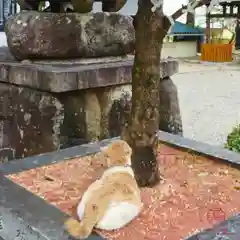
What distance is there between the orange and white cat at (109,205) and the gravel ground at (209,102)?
224 cm

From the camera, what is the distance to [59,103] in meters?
1.93

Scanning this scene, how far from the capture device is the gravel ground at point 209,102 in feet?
11.8

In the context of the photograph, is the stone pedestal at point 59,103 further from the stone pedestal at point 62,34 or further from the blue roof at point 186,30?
the blue roof at point 186,30

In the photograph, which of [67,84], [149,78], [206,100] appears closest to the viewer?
[149,78]

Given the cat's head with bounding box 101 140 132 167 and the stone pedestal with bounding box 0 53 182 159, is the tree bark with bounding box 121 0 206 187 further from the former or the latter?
the stone pedestal with bounding box 0 53 182 159

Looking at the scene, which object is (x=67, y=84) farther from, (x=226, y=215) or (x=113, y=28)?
(x=226, y=215)

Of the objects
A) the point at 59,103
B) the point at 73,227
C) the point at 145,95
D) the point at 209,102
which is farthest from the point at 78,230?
the point at 209,102

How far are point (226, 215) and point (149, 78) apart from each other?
402mm

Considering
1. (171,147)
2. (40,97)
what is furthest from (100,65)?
(171,147)

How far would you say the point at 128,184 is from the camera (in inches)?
40.9

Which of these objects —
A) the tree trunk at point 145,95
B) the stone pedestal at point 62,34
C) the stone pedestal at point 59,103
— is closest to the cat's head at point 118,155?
the tree trunk at point 145,95

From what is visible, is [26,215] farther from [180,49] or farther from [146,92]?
[180,49]

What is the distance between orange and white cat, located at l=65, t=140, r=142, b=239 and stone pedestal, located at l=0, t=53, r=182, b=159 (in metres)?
0.87

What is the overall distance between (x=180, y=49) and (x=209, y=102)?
19.3 feet
